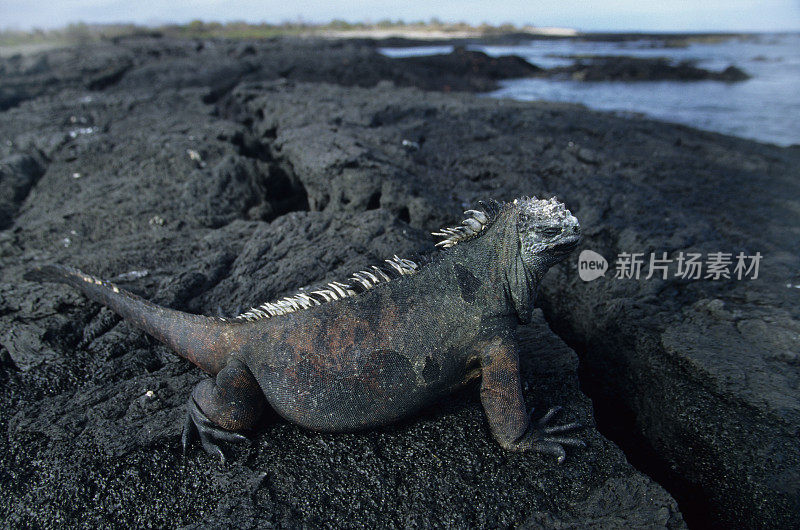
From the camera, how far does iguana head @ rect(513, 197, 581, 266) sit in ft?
6.48

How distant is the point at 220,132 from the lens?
16.6 feet

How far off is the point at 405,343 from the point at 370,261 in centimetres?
107

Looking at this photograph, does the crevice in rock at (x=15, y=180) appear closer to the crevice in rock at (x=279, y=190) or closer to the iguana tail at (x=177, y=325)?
the crevice in rock at (x=279, y=190)

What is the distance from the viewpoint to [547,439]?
200cm

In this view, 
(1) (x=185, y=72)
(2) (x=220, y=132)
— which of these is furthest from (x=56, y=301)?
(1) (x=185, y=72)

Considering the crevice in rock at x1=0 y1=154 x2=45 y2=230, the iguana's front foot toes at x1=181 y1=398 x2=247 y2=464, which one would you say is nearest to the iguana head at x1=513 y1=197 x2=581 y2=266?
the iguana's front foot toes at x1=181 y1=398 x2=247 y2=464

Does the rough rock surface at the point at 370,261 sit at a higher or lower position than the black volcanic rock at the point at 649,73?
lower

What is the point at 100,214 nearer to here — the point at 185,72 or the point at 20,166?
the point at 20,166

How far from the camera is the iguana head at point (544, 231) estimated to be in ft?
6.48

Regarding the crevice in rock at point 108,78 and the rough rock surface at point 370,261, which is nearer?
the rough rock surface at point 370,261

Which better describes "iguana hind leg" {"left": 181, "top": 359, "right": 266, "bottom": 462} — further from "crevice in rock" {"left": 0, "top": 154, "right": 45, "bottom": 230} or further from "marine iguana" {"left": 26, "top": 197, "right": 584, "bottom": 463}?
"crevice in rock" {"left": 0, "top": 154, "right": 45, "bottom": 230}

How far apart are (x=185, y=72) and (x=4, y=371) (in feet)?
23.5

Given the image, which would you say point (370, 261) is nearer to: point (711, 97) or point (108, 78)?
point (108, 78)

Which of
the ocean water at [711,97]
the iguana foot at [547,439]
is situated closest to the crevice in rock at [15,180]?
the iguana foot at [547,439]
